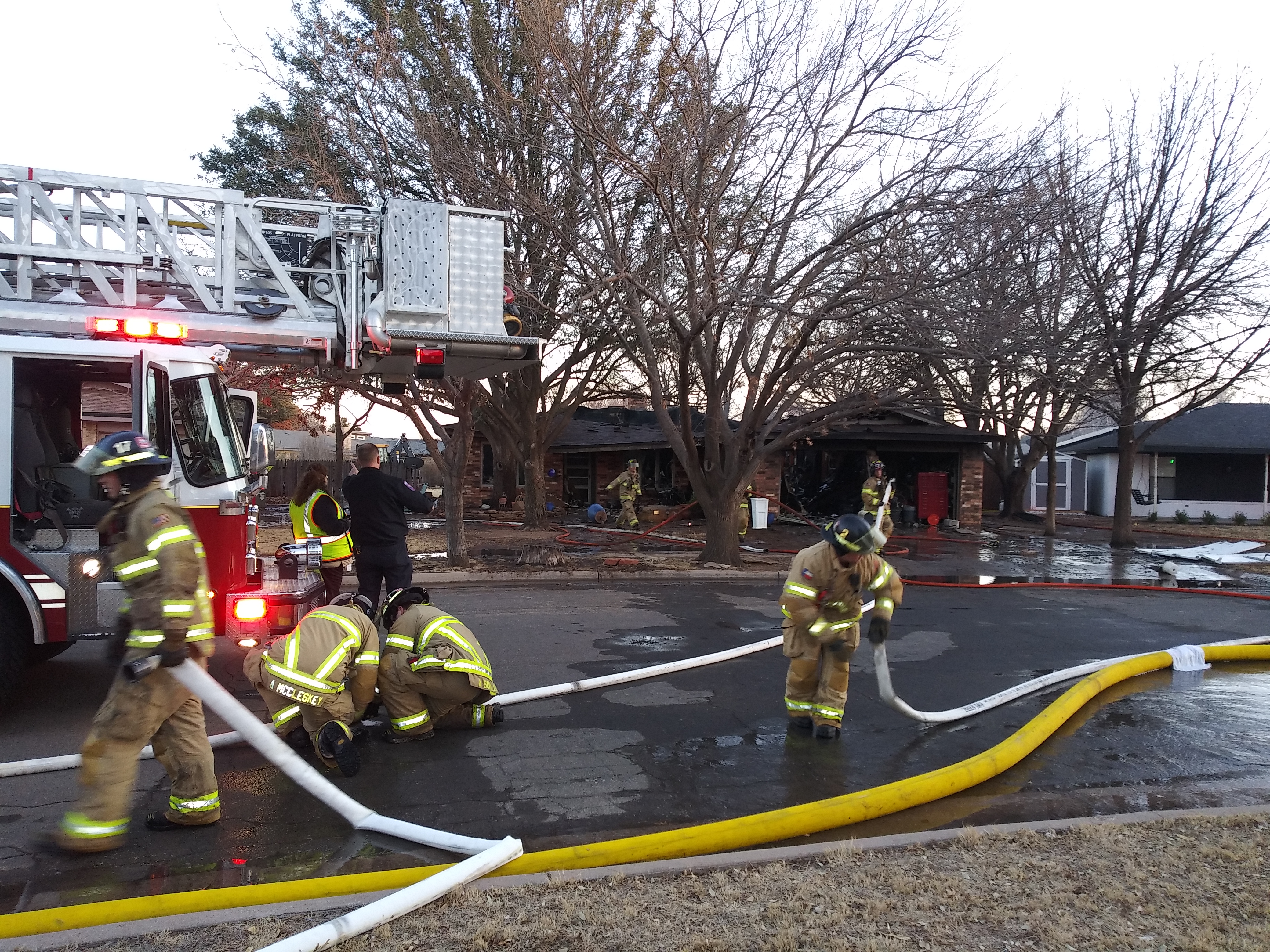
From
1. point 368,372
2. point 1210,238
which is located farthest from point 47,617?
point 1210,238

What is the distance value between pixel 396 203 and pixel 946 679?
5672 mm

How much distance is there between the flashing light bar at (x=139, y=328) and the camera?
5152 mm

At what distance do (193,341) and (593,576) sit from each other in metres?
7.81

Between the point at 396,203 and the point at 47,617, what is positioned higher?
the point at 396,203

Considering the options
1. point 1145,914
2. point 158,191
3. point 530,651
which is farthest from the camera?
point 530,651

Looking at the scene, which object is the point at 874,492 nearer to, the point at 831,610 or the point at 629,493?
the point at 629,493

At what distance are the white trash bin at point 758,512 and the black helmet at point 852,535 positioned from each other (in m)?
14.2

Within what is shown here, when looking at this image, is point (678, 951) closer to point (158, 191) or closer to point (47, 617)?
point (47, 617)

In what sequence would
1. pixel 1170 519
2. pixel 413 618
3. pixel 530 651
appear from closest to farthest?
pixel 413 618 < pixel 530 651 < pixel 1170 519

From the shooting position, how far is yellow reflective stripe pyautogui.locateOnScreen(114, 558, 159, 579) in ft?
11.9

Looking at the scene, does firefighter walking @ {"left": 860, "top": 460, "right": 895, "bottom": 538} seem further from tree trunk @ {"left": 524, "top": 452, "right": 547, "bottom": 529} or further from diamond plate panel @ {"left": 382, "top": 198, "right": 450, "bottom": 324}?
diamond plate panel @ {"left": 382, "top": 198, "right": 450, "bottom": 324}

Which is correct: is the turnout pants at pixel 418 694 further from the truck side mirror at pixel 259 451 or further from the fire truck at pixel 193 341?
the truck side mirror at pixel 259 451

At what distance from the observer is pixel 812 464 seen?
85.5ft

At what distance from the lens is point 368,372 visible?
6699 mm
